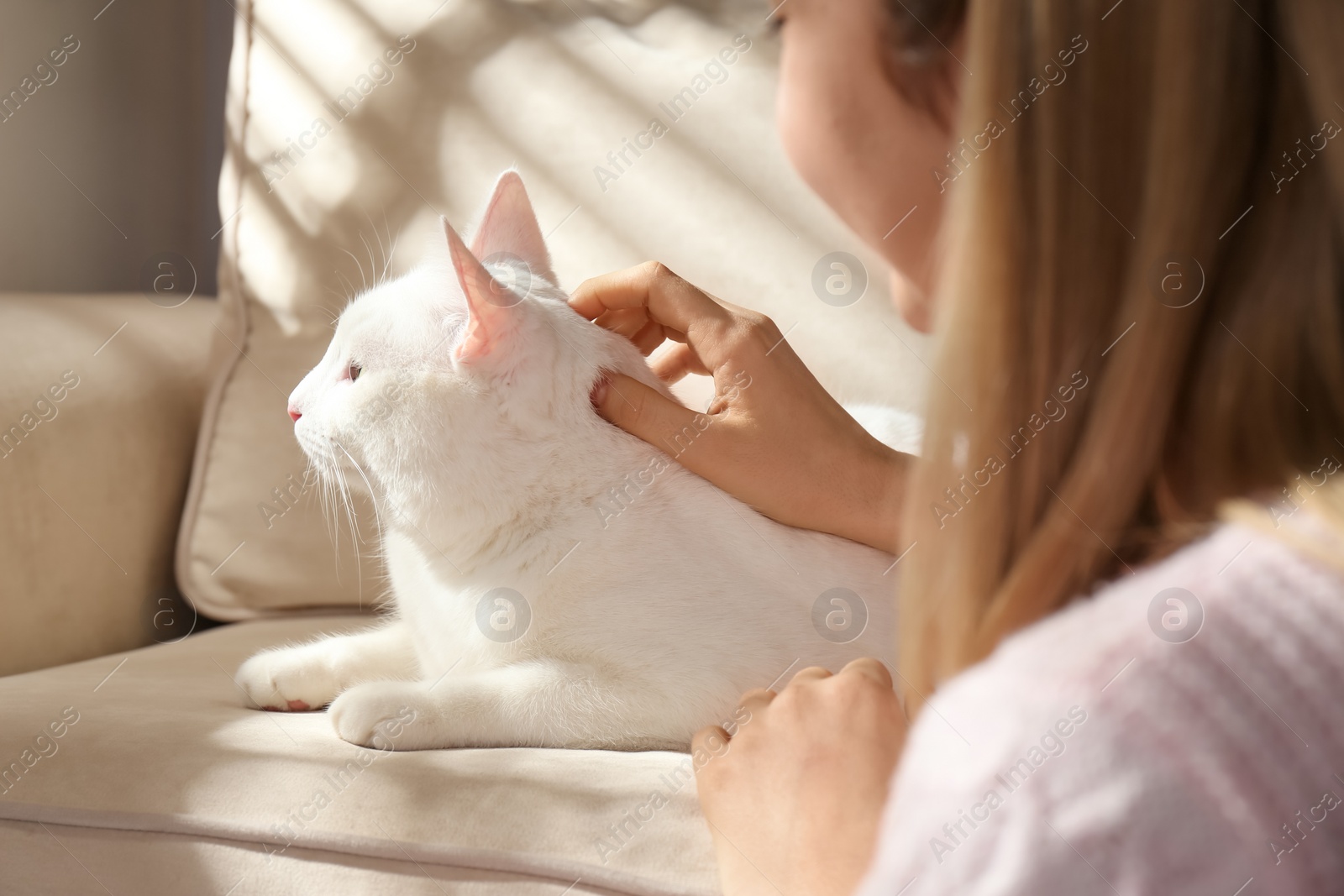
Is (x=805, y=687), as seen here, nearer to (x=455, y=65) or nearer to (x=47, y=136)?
(x=455, y=65)

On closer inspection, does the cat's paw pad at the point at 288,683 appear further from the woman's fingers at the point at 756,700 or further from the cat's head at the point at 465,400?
the woman's fingers at the point at 756,700

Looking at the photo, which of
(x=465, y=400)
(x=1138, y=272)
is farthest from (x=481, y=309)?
(x=1138, y=272)

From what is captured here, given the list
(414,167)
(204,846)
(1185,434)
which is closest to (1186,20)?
(1185,434)

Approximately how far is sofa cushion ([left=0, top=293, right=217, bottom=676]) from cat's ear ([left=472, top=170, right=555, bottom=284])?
587 millimetres

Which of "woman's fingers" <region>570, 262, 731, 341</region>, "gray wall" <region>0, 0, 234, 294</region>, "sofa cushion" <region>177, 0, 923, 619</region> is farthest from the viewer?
"gray wall" <region>0, 0, 234, 294</region>

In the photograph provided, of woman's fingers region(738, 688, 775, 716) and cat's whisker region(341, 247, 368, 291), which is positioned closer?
woman's fingers region(738, 688, 775, 716)

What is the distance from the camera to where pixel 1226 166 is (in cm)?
43

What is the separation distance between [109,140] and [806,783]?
1877 millimetres

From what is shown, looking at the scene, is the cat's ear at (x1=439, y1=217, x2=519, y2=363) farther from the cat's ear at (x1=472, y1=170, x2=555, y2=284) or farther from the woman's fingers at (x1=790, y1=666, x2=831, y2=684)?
the woman's fingers at (x1=790, y1=666, x2=831, y2=684)

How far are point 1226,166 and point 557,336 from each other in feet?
2.04

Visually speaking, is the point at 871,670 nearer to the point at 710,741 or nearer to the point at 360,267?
the point at 710,741

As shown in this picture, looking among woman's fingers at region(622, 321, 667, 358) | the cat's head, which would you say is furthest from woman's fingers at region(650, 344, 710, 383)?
the cat's head

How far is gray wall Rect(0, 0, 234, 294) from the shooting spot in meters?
1.71

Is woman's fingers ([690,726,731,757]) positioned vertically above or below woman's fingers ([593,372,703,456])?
below
